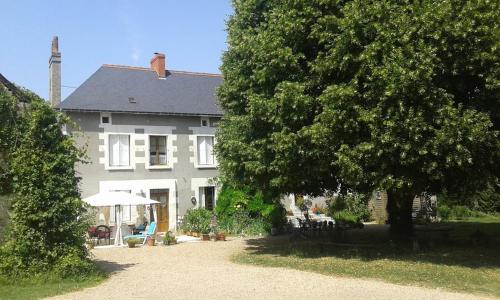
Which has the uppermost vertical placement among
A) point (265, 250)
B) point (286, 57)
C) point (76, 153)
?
point (286, 57)

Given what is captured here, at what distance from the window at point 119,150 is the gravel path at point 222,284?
31.7 ft

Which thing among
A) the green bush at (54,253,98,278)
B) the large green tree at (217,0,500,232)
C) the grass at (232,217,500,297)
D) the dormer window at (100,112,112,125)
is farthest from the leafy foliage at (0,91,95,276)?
the dormer window at (100,112,112,125)

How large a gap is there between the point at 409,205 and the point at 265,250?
4702 millimetres

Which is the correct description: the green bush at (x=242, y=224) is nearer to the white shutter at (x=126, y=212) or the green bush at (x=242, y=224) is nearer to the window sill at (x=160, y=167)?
the window sill at (x=160, y=167)

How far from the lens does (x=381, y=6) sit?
11.5 m

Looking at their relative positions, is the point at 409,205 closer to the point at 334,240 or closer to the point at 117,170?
the point at 334,240

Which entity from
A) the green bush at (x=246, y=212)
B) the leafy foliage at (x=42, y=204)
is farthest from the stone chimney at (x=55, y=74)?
the leafy foliage at (x=42, y=204)

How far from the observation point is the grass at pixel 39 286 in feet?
31.7

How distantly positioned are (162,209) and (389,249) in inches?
504

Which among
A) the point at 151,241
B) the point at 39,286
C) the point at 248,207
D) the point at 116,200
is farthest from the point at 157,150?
the point at 39,286

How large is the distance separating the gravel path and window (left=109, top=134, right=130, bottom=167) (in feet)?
31.7

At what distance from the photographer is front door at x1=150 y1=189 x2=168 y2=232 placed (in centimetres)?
2484

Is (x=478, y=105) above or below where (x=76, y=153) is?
above

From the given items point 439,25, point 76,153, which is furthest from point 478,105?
point 76,153
